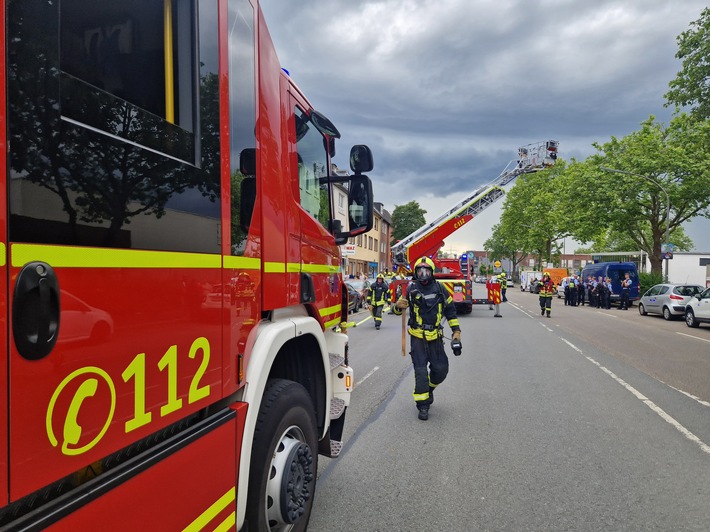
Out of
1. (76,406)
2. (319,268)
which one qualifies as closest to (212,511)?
(76,406)

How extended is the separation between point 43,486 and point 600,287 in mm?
28010

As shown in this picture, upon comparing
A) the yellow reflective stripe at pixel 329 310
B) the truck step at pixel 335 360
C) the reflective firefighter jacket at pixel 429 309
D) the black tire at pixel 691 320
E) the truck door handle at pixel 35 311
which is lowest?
the black tire at pixel 691 320

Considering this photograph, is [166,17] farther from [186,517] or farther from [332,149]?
[332,149]

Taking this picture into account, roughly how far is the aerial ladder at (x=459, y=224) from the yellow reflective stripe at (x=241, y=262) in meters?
16.1

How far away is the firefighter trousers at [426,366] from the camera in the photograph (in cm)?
563

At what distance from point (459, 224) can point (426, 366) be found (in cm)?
1360

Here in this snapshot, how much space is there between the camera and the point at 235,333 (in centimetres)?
205

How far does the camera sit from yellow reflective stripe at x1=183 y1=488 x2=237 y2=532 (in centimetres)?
175

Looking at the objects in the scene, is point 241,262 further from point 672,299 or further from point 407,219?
point 407,219

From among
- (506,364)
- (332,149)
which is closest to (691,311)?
(506,364)

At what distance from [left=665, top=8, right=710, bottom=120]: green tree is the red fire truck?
1382cm

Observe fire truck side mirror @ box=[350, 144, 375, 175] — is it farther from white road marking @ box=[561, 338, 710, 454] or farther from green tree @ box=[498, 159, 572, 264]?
green tree @ box=[498, 159, 572, 264]

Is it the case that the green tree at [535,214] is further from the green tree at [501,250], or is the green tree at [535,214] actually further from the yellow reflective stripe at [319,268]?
the yellow reflective stripe at [319,268]

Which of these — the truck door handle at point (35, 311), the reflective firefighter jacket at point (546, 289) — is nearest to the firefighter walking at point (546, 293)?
the reflective firefighter jacket at point (546, 289)
